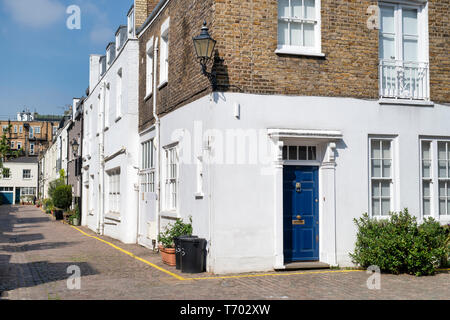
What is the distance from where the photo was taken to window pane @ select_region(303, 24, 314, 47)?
1142 centimetres

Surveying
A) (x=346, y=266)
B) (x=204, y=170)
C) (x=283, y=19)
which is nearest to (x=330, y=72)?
(x=283, y=19)

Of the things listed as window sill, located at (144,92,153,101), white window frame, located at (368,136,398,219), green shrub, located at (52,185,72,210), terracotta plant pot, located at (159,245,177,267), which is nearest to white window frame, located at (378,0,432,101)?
white window frame, located at (368,136,398,219)

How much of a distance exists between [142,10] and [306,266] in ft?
38.3

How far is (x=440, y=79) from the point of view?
12.2 m

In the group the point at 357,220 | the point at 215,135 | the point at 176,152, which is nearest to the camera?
the point at 215,135

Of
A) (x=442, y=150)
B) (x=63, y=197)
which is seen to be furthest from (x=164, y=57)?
(x=63, y=197)

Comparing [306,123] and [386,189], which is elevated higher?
[306,123]

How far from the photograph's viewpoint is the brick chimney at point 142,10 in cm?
1802

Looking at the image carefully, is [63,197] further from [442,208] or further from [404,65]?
[442,208]

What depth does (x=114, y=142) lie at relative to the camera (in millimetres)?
19859

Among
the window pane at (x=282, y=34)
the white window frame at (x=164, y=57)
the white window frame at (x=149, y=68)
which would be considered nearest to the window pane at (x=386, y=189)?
the window pane at (x=282, y=34)

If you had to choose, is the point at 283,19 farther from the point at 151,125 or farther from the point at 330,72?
the point at 151,125

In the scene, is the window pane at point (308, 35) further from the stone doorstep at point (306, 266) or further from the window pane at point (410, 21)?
the stone doorstep at point (306, 266)
